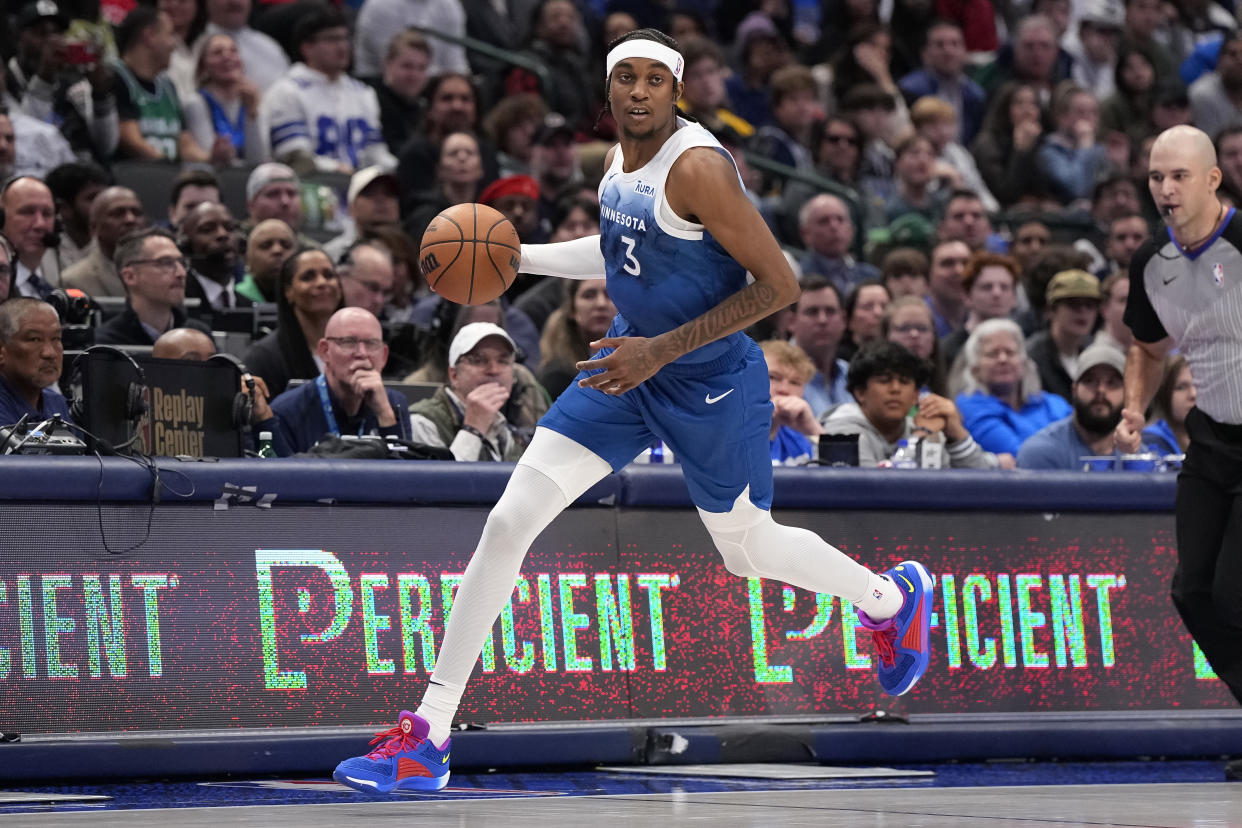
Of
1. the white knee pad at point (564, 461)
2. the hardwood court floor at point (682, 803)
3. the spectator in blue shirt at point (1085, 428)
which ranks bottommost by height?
the hardwood court floor at point (682, 803)

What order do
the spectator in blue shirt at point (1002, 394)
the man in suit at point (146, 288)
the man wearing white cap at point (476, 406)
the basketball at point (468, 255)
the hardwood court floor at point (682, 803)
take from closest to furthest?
the hardwood court floor at point (682, 803) < the basketball at point (468, 255) < the man wearing white cap at point (476, 406) < the man in suit at point (146, 288) < the spectator in blue shirt at point (1002, 394)

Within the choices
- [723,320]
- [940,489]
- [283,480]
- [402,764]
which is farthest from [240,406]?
[940,489]

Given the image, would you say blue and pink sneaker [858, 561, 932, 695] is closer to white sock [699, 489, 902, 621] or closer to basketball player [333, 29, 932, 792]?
white sock [699, 489, 902, 621]

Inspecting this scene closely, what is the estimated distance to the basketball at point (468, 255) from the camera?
5.64 metres

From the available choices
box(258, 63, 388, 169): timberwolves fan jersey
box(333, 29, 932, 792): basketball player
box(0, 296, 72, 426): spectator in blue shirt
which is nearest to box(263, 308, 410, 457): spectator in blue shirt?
box(0, 296, 72, 426): spectator in blue shirt

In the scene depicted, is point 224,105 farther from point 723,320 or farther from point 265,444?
point 723,320

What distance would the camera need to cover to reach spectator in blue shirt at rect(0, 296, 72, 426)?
24.2ft

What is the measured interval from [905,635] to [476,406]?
247 centimetres

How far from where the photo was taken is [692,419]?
5566mm

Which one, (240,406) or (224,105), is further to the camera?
(224,105)

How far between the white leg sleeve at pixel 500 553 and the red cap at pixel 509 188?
623cm

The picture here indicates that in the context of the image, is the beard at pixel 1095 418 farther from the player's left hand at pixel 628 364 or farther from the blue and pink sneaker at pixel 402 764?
the blue and pink sneaker at pixel 402 764

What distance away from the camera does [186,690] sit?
21.1 ft

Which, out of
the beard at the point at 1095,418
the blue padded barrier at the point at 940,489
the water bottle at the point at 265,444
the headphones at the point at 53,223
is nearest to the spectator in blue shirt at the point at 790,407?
the blue padded barrier at the point at 940,489
